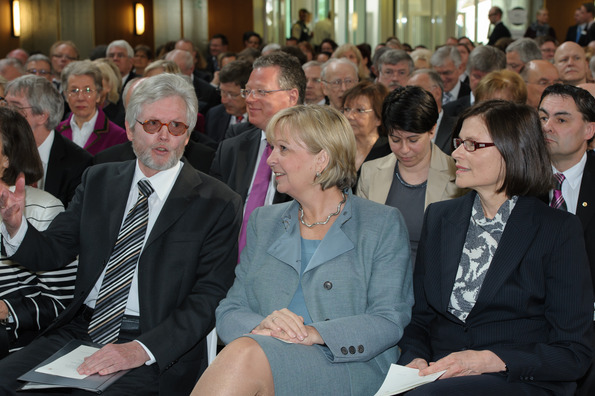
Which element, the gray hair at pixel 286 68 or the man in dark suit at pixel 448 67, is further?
the man in dark suit at pixel 448 67

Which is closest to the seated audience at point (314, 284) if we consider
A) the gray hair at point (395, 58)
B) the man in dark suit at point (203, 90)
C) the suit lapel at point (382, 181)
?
the suit lapel at point (382, 181)

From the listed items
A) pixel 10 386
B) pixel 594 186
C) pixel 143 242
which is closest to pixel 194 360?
pixel 143 242

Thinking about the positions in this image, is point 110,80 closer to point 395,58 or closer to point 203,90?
Answer: point 203,90

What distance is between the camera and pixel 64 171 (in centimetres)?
419

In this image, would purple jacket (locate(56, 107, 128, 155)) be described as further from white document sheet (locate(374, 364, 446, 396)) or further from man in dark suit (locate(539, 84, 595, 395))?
white document sheet (locate(374, 364, 446, 396))

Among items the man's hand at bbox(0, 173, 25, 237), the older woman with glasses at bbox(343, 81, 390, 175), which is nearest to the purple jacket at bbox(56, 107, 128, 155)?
the older woman with glasses at bbox(343, 81, 390, 175)

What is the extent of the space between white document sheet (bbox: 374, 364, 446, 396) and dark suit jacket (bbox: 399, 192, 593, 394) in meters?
0.19

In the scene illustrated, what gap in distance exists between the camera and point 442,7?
18.0 m

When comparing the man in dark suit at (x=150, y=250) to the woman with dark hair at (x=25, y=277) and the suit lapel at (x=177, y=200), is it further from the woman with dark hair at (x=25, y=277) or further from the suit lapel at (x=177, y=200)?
the woman with dark hair at (x=25, y=277)

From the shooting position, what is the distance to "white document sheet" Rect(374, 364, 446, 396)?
2193 millimetres

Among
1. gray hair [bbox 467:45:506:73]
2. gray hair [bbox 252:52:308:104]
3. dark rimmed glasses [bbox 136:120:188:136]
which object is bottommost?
dark rimmed glasses [bbox 136:120:188:136]

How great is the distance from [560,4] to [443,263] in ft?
53.2

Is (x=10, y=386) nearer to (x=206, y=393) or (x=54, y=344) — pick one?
(x=54, y=344)

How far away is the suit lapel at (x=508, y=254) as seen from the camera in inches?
94.7
